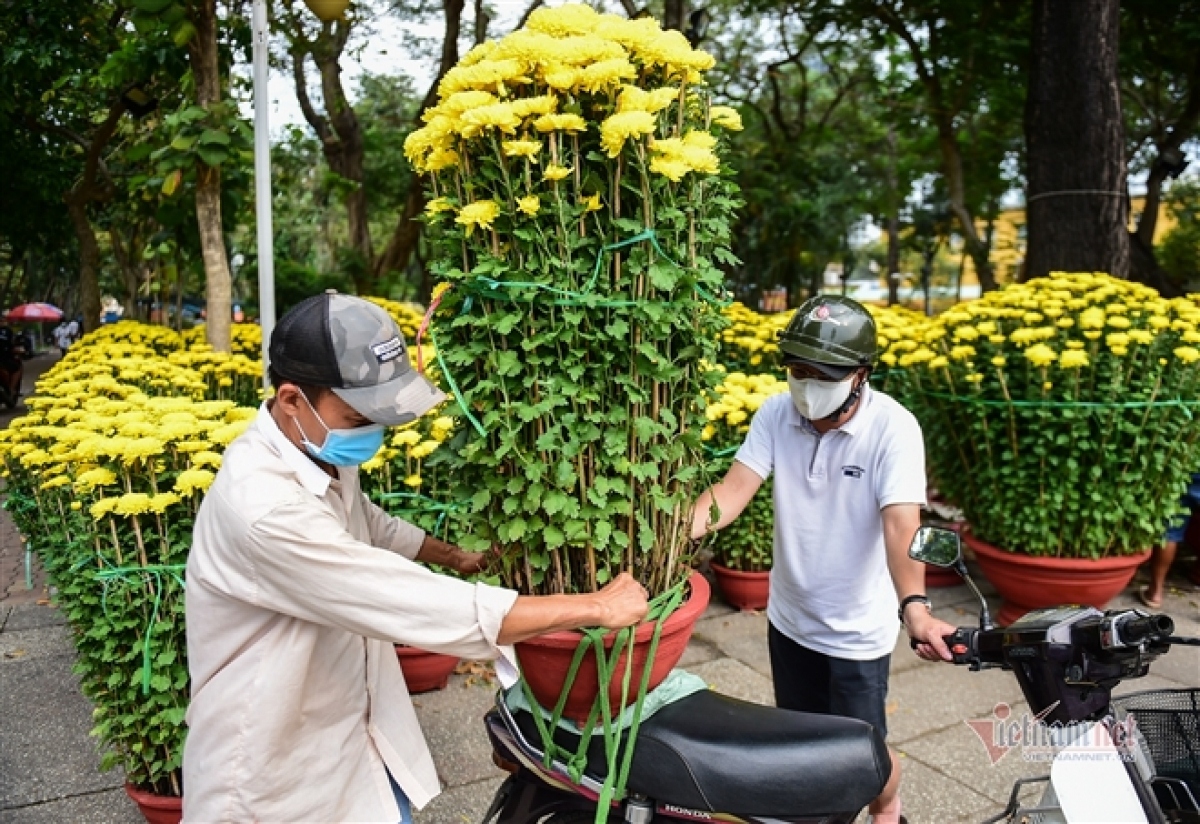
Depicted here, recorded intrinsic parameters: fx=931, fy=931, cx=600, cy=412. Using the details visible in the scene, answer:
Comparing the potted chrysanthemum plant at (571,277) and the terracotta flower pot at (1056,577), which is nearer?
the potted chrysanthemum plant at (571,277)

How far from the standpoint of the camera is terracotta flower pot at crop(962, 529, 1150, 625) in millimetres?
5043

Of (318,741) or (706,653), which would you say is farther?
(706,653)

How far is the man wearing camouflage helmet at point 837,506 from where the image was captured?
265cm

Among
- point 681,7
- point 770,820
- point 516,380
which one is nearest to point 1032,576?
point 770,820

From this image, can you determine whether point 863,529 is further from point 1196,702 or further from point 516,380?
point 516,380

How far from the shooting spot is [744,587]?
5.69 m

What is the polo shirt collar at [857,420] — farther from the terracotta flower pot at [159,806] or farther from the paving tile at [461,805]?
the terracotta flower pot at [159,806]

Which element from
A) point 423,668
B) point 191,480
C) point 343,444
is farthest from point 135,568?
→ point 423,668

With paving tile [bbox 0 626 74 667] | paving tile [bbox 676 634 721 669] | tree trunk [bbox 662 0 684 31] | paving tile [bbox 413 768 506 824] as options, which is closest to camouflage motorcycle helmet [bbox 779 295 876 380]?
paving tile [bbox 413 768 506 824]

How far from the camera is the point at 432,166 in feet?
6.31

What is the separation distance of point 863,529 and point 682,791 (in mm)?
1054

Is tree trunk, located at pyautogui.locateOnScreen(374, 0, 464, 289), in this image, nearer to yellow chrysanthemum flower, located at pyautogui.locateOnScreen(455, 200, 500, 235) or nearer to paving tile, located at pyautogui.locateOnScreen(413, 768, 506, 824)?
paving tile, located at pyautogui.locateOnScreen(413, 768, 506, 824)

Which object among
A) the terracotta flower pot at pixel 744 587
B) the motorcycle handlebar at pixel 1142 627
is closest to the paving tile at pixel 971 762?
the terracotta flower pot at pixel 744 587

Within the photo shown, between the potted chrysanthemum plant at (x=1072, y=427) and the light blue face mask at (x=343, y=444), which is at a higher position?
the light blue face mask at (x=343, y=444)
